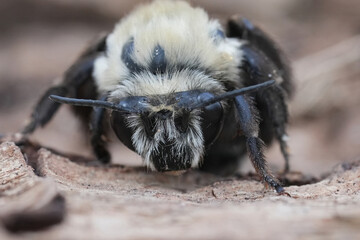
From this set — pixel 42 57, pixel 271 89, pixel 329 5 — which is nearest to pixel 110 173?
pixel 271 89

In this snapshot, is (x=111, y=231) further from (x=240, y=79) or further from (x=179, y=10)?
(x=179, y=10)

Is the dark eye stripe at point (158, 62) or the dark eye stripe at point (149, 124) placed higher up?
the dark eye stripe at point (158, 62)

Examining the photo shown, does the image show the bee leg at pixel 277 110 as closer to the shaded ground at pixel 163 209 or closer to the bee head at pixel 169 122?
the bee head at pixel 169 122

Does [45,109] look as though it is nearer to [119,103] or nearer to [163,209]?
[119,103]

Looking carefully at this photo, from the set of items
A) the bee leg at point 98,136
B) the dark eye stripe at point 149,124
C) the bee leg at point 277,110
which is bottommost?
the bee leg at point 98,136

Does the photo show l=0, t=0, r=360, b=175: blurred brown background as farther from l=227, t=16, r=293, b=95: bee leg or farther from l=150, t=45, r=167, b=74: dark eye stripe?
l=150, t=45, r=167, b=74: dark eye stripe

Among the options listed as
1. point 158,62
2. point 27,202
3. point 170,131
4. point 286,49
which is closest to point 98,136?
point 158,62

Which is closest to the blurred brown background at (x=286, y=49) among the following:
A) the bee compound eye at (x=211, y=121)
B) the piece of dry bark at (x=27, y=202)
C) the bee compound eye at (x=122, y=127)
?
the bee compound eye at (x=122, y=127)
